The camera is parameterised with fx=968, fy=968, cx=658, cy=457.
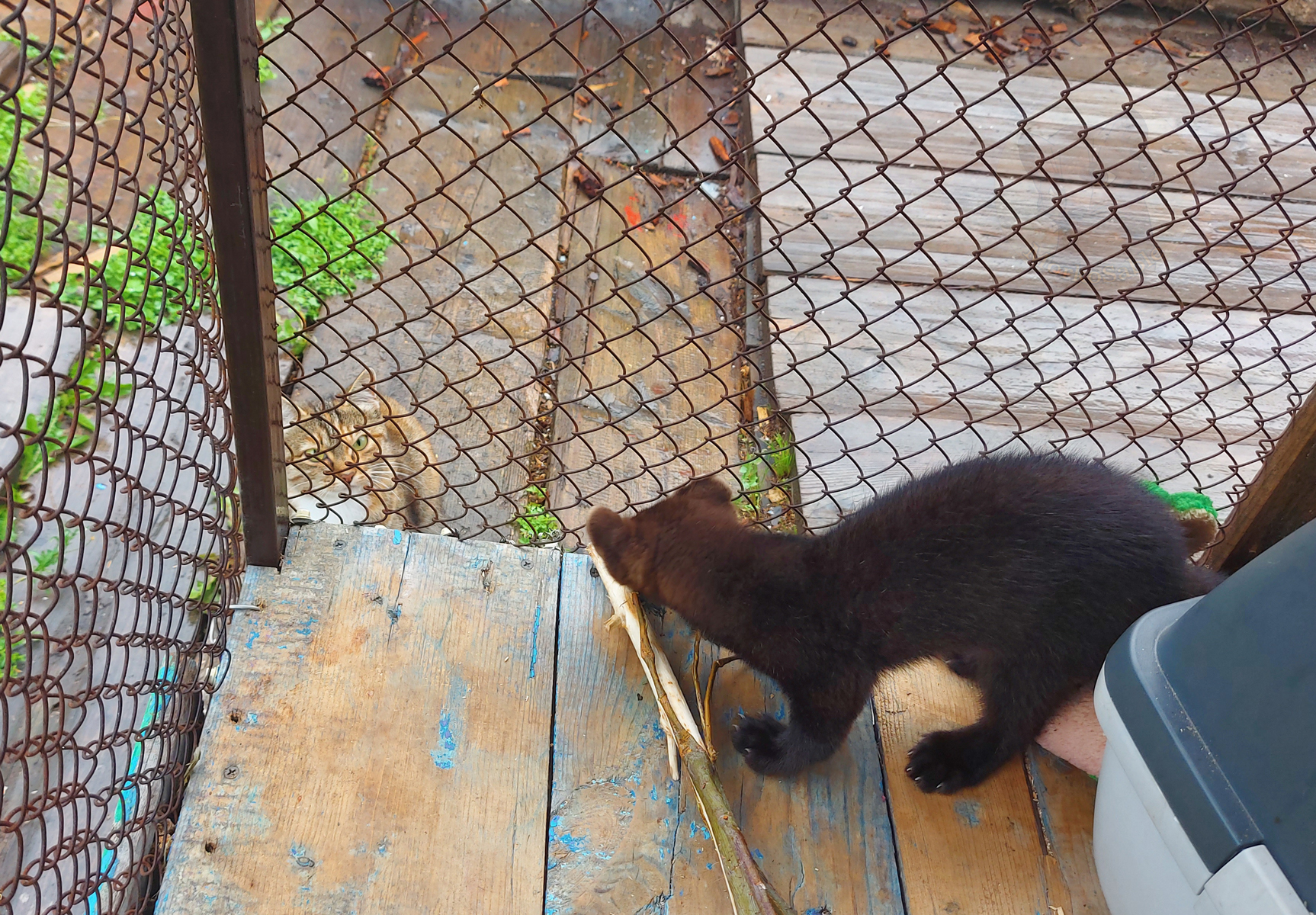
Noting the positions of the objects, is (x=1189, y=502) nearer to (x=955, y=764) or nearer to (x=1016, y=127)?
(x=955, y=764)

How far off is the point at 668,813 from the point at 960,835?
698 mm

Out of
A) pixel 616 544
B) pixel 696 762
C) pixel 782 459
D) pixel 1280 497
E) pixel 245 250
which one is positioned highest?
pixel 245 250

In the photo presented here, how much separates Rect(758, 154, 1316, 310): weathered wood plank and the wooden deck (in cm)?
208

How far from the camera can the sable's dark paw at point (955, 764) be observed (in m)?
2.35

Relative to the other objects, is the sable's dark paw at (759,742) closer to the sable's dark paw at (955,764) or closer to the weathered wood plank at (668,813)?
the weathered wood plank at (668,813)

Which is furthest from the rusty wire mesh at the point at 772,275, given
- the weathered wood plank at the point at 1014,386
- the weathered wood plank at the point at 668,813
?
the weathered wood plank at the point at 668,813

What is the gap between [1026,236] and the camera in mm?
4426

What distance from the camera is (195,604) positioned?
2.34 metres

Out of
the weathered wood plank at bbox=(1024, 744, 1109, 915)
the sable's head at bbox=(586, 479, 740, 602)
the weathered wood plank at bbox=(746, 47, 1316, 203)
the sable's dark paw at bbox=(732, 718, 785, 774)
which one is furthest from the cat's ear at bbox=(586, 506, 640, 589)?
the weathered wood plank at bbox=(746, 47, 1316, 203)

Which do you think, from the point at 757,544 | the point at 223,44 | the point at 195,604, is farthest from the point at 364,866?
the point at 223,44

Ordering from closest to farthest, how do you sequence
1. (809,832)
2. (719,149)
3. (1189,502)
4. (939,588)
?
1. (939,588)
2. (809,832)
3. (1189,502)
4. (719,149)

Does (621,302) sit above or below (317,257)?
below

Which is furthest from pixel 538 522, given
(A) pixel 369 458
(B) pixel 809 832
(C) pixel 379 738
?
(B) pixel 809 832

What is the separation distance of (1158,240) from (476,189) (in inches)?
120
